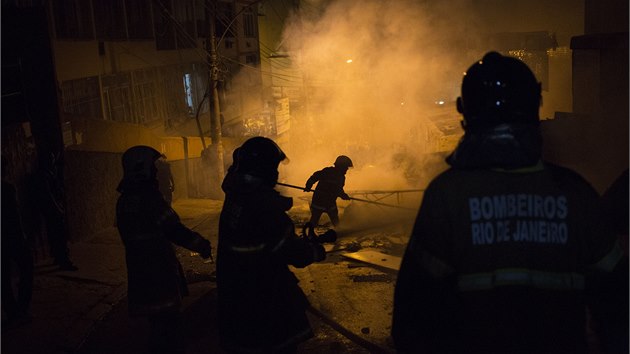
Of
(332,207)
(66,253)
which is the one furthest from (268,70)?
(66,253)

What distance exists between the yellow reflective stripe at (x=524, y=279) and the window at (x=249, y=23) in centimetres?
2707

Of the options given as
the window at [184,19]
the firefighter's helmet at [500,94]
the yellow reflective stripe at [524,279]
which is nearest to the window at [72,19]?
the window at [184,19]

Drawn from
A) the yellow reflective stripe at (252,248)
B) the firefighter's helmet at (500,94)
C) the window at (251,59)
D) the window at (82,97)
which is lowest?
the yellow reflective stripe at (252,248)

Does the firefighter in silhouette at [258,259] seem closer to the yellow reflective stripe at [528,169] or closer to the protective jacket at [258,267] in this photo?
the protective jacket at [258,267]

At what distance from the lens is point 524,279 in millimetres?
1834

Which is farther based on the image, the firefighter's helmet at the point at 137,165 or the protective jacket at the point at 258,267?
the firefighter's helmet at the point at 137,165

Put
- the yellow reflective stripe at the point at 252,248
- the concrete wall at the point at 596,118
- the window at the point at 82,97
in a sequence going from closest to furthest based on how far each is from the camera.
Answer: the yellow reflective stripe at the point at 252,248 < the concrete wall at the point at 596,118 < the window at the point at 82,97

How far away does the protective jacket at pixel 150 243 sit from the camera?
418 centimetres

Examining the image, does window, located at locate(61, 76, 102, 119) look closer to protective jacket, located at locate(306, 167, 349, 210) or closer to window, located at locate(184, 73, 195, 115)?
protective jacket, located at locate(306, 167, 349, 210)

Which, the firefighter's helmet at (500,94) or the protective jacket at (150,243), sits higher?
the firefighter's helmet at (500,94)

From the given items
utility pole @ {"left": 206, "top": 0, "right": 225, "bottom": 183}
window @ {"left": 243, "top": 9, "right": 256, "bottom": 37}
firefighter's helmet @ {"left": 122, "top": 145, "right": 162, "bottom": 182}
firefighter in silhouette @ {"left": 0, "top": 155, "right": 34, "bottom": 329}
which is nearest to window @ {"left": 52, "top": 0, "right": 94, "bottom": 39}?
utility pole @ {"left": 206, "top": 0, "right": 225, "bottom": 183}

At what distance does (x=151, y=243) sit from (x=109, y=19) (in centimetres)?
1292

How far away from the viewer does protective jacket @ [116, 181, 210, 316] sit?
165 inches

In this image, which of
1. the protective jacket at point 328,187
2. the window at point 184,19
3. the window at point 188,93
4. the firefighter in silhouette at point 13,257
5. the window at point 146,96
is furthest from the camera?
the window at point 188,93
